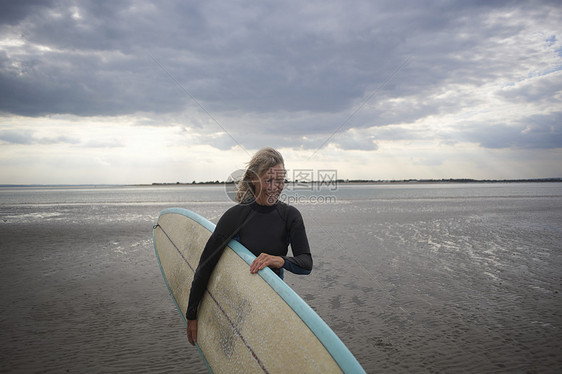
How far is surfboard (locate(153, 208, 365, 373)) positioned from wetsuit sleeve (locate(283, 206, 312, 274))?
176 mm

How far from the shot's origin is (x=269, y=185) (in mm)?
1904

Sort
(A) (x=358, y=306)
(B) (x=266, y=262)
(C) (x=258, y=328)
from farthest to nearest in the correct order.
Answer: (A) (x=358, y=306), (C) (x=258, y=328), (B) (x=266, y=262)

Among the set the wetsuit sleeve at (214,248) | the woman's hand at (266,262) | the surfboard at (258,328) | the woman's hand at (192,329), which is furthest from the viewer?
the woman's hand at (192,329)

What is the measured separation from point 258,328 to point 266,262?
46cm

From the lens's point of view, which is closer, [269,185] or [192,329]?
[269,185]

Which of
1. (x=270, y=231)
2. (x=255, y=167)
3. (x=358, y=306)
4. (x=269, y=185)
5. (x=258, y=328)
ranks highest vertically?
(x=255, y=167)

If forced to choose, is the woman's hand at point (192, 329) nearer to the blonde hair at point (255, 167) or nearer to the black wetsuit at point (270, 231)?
the black wetsuit at point (270, 231)

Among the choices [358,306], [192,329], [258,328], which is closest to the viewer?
[258,328]

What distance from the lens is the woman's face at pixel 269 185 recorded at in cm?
190

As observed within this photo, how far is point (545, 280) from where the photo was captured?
219 inches

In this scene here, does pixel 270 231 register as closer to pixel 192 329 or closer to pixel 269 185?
pixel 269 185

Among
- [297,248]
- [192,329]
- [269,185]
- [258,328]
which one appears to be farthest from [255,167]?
[192,329]

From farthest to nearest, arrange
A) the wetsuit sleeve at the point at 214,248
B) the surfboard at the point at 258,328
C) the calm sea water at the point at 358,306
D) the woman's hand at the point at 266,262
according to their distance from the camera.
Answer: the calm sea water at the point at 358,306, the wetsuit sleeve at the point at 214,248, the woman's hand at the point at 266,262, the surfboard at the point at 258,328

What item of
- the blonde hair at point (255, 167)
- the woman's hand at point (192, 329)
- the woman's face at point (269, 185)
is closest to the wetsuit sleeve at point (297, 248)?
the woman's face at point (269, 185)
